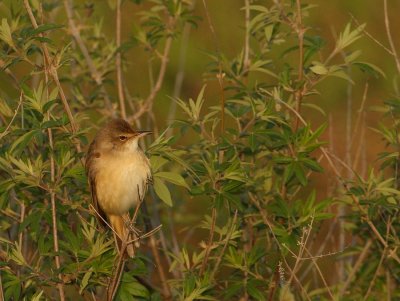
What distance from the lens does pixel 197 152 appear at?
5625mm

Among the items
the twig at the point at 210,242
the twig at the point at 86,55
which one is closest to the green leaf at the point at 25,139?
the twig at the point at 210,242

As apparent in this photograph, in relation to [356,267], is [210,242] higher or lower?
higher

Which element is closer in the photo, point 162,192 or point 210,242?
point 162,192

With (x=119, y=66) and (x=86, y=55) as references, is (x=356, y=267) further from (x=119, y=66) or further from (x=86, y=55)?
(x=86, y=55)

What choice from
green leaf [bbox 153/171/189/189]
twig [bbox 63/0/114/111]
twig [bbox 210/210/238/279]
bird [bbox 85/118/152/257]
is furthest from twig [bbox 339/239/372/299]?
twig [bbox 63/0/114/111]

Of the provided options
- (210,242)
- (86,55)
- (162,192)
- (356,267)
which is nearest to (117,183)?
(210,242)

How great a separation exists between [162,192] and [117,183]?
0.80m

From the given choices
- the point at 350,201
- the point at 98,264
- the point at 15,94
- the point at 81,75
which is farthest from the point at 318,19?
the point at 98,264

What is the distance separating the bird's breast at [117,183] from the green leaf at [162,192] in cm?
42

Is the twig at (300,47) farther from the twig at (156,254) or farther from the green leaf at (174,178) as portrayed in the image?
the twig at (156,254)

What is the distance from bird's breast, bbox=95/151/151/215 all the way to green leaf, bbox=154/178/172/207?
42cm

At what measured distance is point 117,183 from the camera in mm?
5637

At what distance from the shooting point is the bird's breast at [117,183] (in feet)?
18.0

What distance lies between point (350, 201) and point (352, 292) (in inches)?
31.6
